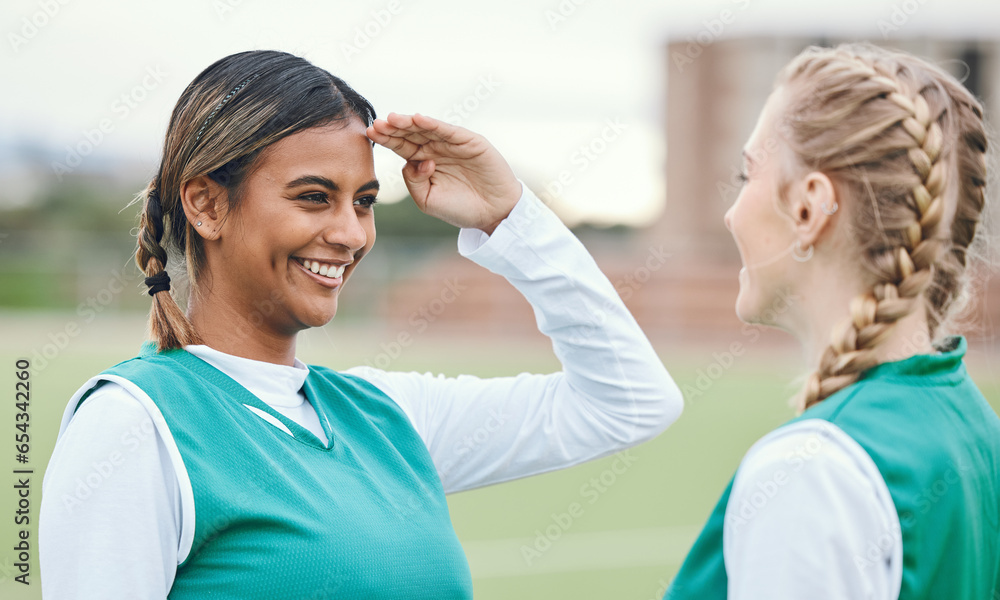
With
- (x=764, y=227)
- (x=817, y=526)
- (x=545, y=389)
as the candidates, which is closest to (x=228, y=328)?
(x=545, y=389)

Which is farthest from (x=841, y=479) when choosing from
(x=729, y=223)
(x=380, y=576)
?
(x=380, y=576)

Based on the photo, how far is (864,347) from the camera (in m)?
1.53

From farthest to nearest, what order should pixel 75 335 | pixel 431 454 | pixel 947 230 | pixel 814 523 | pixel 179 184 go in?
pixel 75 335, pixel 431 454, pixel 179 184, pixel 947 230, pixel 814 523

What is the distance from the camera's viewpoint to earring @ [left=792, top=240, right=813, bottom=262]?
1612 mm

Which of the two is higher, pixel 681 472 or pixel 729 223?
pixel 729 223

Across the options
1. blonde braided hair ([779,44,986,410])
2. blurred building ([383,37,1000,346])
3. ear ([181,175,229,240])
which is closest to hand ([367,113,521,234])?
ear ([181,175,229,240])

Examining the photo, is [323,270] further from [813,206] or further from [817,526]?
[817,526]

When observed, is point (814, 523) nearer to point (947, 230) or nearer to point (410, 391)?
point (947, 230)

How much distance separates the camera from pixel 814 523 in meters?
1.33

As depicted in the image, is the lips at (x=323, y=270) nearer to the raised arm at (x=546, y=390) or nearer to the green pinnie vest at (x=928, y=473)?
the raised arm at (x=546, y=390)

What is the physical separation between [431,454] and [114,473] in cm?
84

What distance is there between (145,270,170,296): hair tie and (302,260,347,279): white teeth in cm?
28

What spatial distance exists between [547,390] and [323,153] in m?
0.81

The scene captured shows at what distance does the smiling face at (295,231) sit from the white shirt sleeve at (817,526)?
3.33ft
